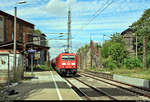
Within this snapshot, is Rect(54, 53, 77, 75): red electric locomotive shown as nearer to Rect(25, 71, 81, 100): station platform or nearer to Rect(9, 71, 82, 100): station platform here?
Rect(9, 71, 82, 100): station platform

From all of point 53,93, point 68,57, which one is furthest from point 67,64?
point 53,93

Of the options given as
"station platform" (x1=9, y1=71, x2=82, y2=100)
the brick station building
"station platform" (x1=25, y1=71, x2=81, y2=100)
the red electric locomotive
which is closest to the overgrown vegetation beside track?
the red electric locomotive

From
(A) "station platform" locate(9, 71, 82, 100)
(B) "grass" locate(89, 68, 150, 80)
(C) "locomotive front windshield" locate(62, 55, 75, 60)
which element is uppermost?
(C) "locomotive front windshield" locate(62, 55, 75, 60)

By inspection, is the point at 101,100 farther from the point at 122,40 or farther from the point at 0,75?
the point at 122,40

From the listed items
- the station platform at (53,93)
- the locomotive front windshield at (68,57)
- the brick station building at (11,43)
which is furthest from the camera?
the locomotive front windshield at (68,57)

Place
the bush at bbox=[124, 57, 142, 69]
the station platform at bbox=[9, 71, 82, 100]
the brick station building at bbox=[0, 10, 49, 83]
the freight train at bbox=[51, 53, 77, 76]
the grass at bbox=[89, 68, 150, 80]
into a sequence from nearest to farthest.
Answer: the station platform at bbox=[9, 71, 82, 100]
the brick station building at bbox=[0, 10, 49, 83]
the grass at bbox=[89, 68, 150, 80]
the freight train at bbox=[51, 53, 77, 76]
the bush at bbox=[124, 57, 142, 69]

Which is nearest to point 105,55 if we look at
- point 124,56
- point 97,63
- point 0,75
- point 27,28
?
point 97,63

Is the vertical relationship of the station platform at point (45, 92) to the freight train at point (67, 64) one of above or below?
below

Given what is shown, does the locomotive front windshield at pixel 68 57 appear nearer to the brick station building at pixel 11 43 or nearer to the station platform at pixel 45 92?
the brick station building at pixel 11 43

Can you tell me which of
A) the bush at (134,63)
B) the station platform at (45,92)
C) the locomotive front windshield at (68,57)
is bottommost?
the station platform at (45,92)

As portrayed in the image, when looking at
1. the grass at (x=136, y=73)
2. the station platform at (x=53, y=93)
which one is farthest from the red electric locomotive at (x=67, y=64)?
the station platform at (x=53, y=93)

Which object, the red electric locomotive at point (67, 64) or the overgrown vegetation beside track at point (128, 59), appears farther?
the overgrown vegetation beside track at point (128, 59)

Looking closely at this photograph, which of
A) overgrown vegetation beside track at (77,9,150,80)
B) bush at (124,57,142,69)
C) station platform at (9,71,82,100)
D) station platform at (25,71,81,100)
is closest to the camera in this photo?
station platform at (25,71,81,100)

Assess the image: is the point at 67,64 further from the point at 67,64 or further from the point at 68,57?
the point at 68,57
